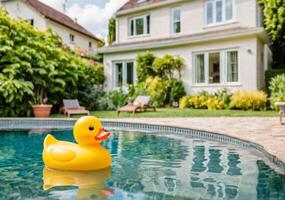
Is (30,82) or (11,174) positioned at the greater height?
(30,82)

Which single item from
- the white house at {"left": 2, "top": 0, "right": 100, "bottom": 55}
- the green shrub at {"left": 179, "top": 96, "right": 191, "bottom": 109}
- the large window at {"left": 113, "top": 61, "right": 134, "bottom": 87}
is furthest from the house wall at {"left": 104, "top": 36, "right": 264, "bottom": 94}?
A: the white house at {"left": 2, "top": 0, "right": 100, "bottom": 55}

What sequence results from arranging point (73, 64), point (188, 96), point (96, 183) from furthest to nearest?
1. point (188, 96)
2. point (73, 64)
3. point (96, 183)

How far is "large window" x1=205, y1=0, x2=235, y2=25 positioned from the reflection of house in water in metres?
11.6

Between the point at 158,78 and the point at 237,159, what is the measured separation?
12.1 m

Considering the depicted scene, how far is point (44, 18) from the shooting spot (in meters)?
29.8

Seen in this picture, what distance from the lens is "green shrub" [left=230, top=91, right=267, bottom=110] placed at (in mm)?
15383

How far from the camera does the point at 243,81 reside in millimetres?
16969

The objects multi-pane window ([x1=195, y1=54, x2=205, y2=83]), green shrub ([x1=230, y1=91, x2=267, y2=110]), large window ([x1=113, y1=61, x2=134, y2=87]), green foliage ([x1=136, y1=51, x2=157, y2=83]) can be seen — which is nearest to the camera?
green shrub ([x1=230, y1=91, x2=267, y2=110])

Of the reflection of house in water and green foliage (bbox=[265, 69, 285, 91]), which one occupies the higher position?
green foliage (bbox=[265, 69, 285, 91])

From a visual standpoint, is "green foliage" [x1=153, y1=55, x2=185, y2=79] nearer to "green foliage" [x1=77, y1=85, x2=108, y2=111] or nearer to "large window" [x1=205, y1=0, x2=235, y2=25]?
Result: "large window" [x1=205, y1=0, x2=235, y2=25]

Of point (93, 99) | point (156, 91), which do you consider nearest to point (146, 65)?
point (156, 91)

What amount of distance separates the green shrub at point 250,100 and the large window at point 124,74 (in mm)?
7682

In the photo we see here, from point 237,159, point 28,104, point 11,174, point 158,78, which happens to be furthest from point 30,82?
point 237,159

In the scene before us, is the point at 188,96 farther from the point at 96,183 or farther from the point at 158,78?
the point at 96,183
